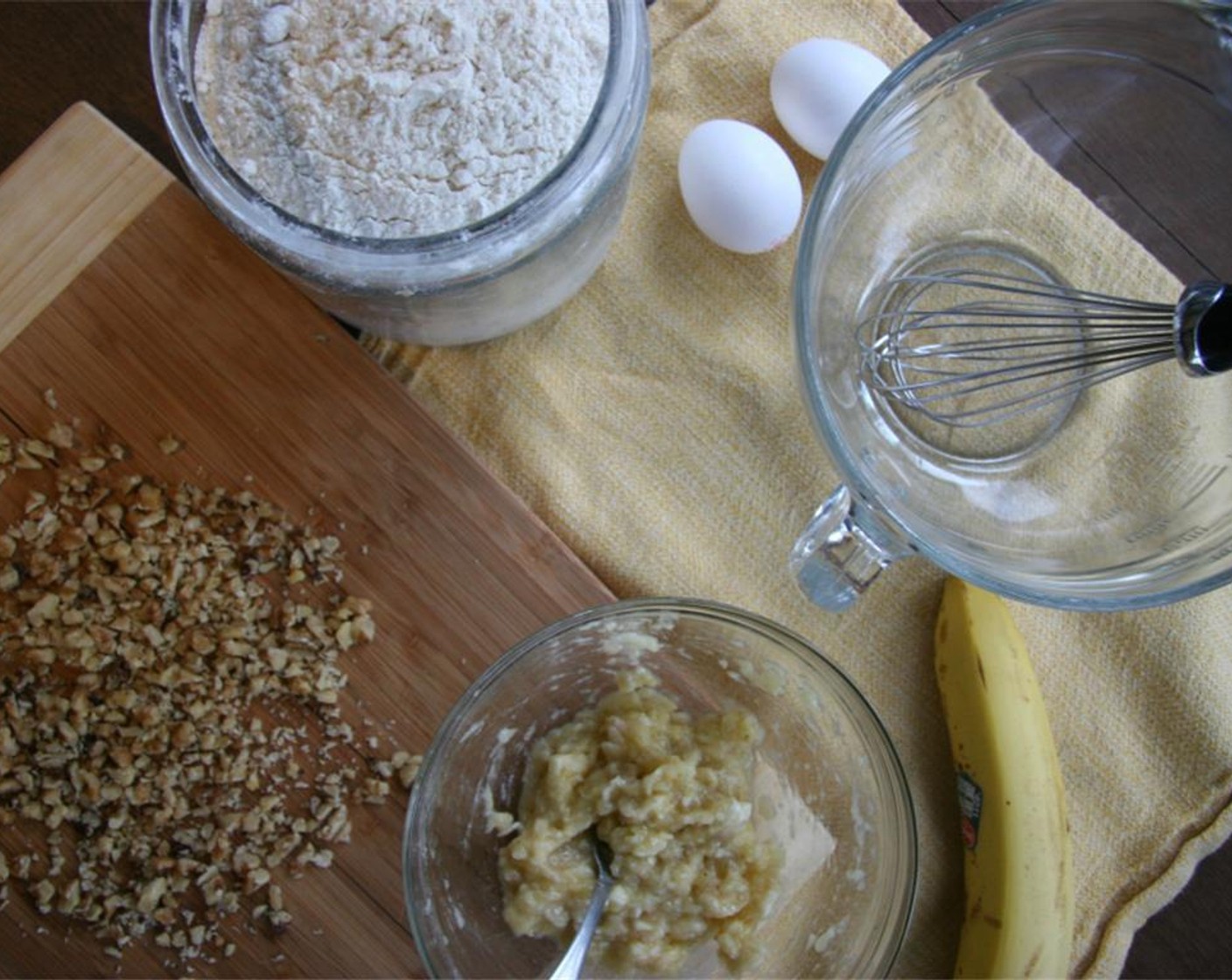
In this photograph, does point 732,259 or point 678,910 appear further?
point 732,259

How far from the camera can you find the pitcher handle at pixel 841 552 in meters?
0.82

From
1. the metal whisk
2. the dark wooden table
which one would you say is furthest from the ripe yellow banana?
the dark wooden table

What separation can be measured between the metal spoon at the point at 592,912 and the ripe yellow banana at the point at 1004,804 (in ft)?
0.96

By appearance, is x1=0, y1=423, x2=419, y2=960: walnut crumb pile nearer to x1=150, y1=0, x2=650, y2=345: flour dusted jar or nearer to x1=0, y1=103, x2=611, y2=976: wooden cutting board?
x1=0, y1=103, x2=611, y2=976: wooden cutting board

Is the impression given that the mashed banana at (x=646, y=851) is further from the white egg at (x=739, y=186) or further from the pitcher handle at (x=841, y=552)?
the white egg at (x=739, y=186)

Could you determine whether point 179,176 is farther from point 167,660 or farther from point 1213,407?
point 1213,407

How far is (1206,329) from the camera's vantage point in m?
0.76

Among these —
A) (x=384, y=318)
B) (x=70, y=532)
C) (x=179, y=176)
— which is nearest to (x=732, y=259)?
(x=384, y=318)

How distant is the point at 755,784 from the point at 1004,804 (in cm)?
19

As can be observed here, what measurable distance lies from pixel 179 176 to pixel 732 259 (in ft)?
1.43

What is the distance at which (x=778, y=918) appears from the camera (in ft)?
2.70

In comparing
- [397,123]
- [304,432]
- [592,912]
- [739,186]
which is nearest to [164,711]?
[304,432]

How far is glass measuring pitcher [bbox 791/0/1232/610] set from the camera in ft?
2.53

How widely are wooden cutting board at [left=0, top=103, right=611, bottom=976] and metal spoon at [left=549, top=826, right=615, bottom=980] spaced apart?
6.3 inches
